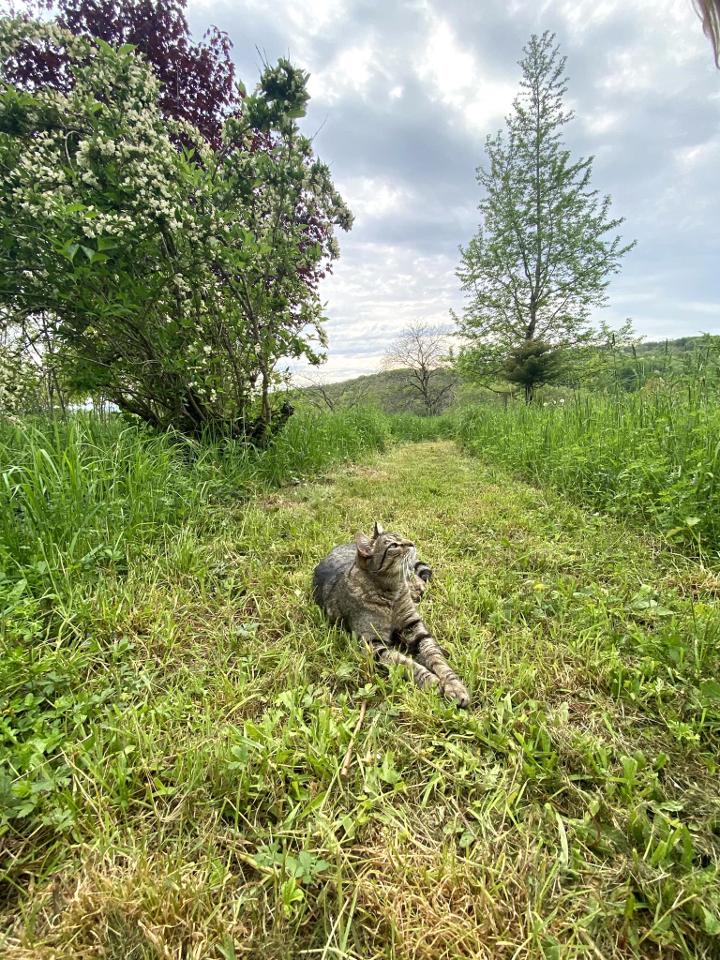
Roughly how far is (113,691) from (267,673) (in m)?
0.57

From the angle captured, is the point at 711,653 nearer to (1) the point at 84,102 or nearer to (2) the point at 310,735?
(2) the point at 310,735

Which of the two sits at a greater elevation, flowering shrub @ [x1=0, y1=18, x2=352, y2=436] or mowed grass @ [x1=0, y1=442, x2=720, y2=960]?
flowering shrub @ [x1=0, y1=18, x2=352, y2=436]

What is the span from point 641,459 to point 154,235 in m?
4.35

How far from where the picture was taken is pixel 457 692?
4.42 ft

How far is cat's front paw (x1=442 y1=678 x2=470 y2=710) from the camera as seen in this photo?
4.36 ft

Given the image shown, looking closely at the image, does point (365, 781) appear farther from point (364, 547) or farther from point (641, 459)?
point (641, 459)

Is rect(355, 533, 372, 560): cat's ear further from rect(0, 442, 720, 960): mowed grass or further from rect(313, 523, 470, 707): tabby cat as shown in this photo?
rect(0, 442, 720, 960): mowed grass

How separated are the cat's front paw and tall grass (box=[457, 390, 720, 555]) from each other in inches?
71.0

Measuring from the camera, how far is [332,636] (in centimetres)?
171

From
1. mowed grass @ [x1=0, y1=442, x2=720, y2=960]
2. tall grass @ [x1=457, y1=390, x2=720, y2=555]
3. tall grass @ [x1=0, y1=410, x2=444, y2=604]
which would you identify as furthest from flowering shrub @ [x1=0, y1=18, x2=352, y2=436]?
tall grass @ [x1=457, y1=390, x2=720, y2=555]

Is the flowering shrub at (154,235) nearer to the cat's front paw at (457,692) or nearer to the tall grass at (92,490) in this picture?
the tall grass at (92,490)

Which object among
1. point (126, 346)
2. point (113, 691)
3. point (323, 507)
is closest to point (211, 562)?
point (113, 691)

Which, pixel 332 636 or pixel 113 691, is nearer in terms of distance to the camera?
pixel 113 691

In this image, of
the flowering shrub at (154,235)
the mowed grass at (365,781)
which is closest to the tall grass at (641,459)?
the mowed grass at (365,781)
